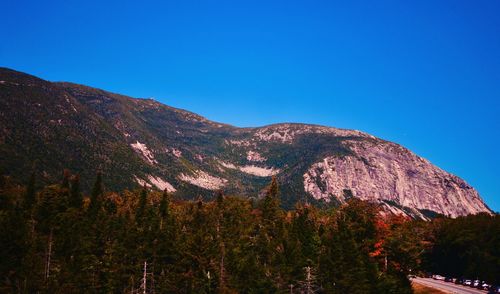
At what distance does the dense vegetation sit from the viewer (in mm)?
88062

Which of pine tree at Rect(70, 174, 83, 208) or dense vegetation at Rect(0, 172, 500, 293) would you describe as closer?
dense vegetation at Rect(0, 172, 500, 293)

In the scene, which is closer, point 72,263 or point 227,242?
point 72,263

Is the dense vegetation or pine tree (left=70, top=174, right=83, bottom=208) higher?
pine tree (left=70, top=174, right=83, bottom=208)

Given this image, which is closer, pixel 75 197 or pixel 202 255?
pixel 202 255

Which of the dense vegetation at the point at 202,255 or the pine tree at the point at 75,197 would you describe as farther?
the pine tree at the point at 75,197

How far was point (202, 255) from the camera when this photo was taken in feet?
330

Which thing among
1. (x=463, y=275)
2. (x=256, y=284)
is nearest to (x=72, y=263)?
(x=256, y=284)

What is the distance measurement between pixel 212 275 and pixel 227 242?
26131mm

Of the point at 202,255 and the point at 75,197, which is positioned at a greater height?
the point at 75,197

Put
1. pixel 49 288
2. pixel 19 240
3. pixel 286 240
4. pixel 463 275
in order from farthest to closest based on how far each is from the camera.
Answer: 1. pixel 463 275
2. pixel 286 240
3. pixel 19 240
4. pixel 49 288

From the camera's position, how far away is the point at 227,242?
417ft

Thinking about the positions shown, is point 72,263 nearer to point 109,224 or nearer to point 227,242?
point 109,224

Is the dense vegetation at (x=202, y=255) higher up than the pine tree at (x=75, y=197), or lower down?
lower down

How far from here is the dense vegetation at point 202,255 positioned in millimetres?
88062
